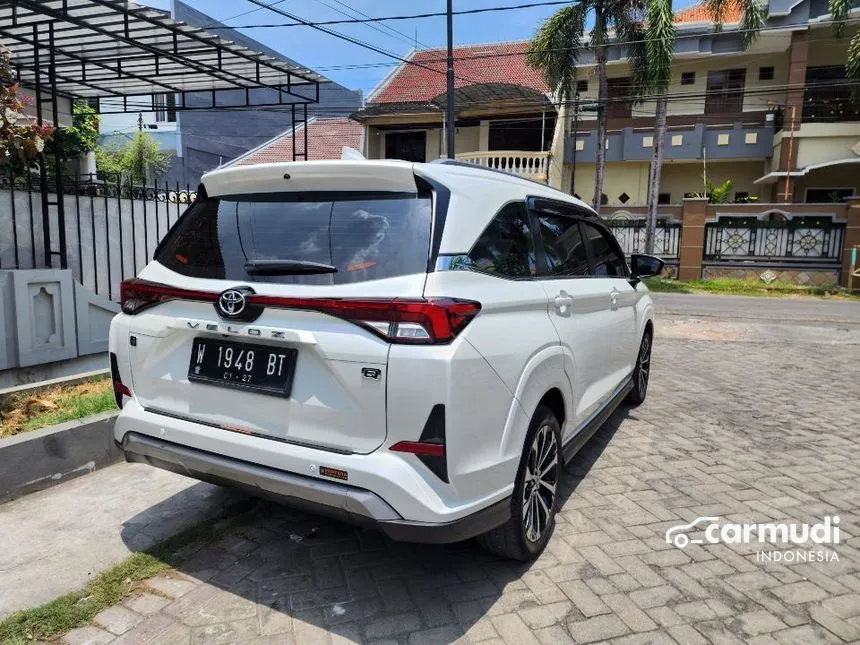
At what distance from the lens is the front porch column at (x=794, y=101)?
22609 mm

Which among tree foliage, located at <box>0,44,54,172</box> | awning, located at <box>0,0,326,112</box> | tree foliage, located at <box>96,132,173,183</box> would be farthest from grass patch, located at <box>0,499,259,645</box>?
tree foliage, located at <box>96,132,173,183</box>

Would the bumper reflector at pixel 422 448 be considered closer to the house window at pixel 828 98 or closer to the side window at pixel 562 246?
the side window at pixel 562 246

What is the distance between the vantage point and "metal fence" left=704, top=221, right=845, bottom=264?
19.5 meters

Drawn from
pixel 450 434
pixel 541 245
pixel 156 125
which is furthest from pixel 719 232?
pixel 156 125

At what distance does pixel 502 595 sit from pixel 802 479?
255cm

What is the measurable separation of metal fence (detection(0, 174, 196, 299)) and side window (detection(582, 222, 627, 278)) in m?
3.99

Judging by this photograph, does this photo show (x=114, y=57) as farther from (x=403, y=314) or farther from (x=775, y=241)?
(x=775, y=241)

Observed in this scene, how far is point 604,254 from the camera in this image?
4500 millimetres

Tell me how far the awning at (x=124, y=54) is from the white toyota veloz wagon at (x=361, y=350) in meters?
3.84

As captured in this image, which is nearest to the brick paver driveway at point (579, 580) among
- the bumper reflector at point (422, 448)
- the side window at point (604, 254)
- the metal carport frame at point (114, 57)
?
the bumper reflector at point (422, 448)

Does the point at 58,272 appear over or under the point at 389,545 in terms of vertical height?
over

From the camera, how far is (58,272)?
205 inches

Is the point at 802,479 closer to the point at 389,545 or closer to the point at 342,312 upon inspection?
the point at 389,545

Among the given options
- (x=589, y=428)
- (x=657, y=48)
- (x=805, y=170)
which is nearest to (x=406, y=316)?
(x=589, y=428)
